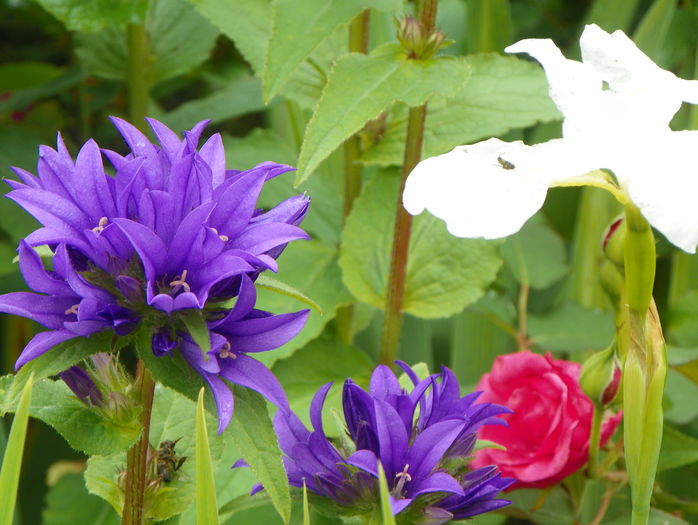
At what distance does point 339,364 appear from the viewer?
0.72 m

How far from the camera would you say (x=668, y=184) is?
0.37m

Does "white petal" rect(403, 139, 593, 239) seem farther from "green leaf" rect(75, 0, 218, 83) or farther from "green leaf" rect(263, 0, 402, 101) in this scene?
"green leaf" rect(75, 0, 218, 83)

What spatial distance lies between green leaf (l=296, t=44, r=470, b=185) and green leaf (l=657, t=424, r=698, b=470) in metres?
0.27

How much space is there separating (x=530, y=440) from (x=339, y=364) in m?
0.17

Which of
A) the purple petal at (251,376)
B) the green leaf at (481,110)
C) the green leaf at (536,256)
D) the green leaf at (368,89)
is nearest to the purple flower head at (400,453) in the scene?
the purple petal at (251,376)

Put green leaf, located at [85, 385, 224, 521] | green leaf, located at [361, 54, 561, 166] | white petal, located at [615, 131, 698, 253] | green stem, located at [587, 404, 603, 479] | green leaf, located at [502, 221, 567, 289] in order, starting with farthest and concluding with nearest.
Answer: green leaf, located at [502, 221, 567, 289], green leaf, located at [361, 54, 561, 166], green stem, located at [587, 404, 603, 479], green leaf, located at [85, 385, 224, 521], white petal, located at [615, 131, 698, 253]

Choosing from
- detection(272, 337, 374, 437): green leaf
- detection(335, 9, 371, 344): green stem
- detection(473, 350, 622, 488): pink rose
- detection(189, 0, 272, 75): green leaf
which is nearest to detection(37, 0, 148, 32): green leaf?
detection(189, 0, 272, 75): green leaf

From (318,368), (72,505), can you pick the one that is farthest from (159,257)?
(72,505)

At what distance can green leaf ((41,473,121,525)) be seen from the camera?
761 millimetres

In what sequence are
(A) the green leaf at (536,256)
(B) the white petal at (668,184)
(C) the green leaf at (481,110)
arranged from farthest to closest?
1. (A) the green leaf at (536,256)
2. (C) the green leaf at (481,110)
3. (B) the white petal at (668,184)

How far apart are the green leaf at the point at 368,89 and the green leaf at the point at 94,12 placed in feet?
0.86

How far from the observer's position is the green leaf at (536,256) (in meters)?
0.84

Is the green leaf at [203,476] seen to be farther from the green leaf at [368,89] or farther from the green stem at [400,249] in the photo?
the green stem at [400,249]

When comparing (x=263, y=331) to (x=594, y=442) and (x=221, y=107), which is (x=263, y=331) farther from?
(x=221, y=107)
